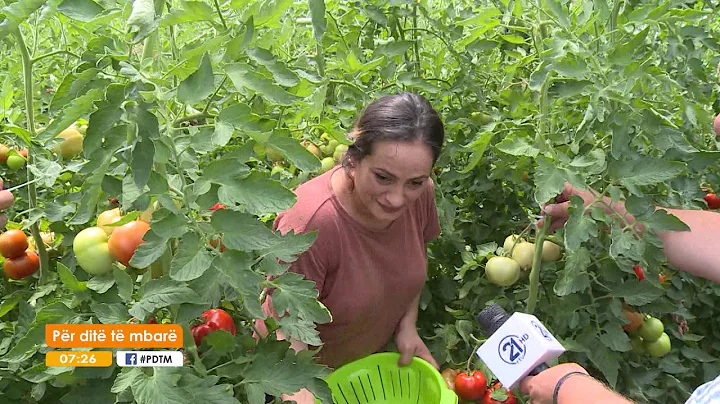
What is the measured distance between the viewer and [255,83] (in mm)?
815

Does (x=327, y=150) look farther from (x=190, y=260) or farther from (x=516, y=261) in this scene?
(x=190, y=260)

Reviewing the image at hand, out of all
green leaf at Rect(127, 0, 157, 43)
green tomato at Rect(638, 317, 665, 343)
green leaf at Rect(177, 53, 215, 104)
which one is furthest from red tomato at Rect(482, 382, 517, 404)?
green leaf at Rect(127, 0, 157, 43)

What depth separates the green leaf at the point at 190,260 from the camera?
29.6 inches

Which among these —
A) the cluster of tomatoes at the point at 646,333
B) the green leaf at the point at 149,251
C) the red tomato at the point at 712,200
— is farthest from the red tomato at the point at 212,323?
the red tomato at the point at 712,200

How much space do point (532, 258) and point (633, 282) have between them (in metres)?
0.25

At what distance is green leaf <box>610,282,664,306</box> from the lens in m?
1.43

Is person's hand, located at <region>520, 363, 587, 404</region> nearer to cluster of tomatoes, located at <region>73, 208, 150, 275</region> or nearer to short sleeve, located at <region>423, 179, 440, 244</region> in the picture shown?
short sleeve, located at <region>423, 179, 440, 244</region>

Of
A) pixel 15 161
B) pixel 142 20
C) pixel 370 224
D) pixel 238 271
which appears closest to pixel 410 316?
pixel 370 224

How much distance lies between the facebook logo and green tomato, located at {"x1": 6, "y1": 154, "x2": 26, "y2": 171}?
79 cm

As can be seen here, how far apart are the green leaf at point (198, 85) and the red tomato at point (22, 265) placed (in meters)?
0.82

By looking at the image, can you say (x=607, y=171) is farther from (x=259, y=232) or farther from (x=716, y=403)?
(x=259, y=232)

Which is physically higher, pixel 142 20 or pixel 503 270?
pixel 142 20

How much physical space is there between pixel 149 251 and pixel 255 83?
0.27 metres

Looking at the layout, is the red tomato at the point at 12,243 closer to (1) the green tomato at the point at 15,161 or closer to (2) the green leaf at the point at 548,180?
(1) the green tomato at the point at 15,161
